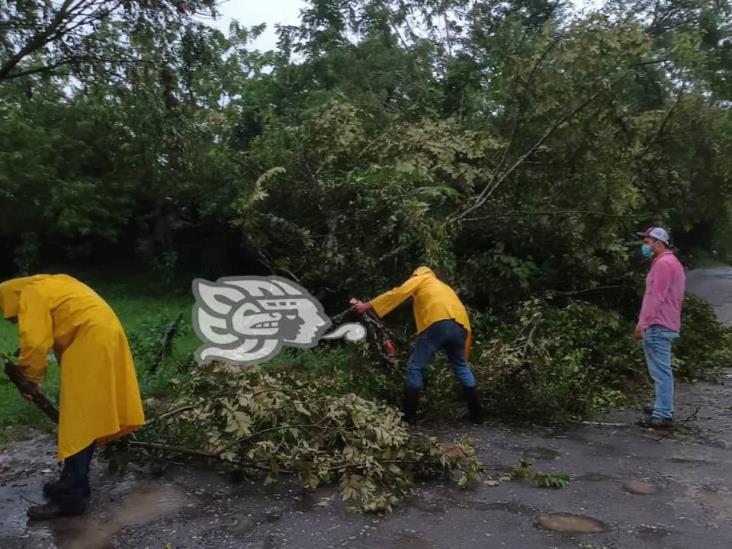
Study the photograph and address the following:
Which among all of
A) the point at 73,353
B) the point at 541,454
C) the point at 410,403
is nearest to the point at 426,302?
the point at 410,403

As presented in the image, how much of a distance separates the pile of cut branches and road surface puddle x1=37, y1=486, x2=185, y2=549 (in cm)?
33

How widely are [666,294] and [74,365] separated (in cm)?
421

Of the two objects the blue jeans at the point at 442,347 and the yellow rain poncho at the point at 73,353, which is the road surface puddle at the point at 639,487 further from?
the yellow rain poncho at the point at 73,353

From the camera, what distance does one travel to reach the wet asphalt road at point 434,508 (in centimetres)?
358

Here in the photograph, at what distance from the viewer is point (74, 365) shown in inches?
150

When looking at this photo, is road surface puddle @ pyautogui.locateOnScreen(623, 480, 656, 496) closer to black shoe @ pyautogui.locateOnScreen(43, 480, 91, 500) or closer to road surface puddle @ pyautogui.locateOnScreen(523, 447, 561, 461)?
road surface puddle @ pyautogui.locateOnScreen(523, 447, 561, 461)

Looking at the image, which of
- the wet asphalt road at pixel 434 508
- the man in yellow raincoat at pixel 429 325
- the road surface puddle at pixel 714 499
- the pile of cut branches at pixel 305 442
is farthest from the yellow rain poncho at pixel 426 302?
the road surface puddle at pixel 714 499

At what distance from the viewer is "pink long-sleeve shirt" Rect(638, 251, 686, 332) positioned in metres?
5.51

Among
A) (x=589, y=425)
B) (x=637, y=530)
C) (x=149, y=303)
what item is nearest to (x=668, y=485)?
(x=637, y=530)

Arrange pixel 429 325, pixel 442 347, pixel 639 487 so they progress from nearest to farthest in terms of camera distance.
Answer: pixel 639 487 → pixel 429 325 → pixel 442 347

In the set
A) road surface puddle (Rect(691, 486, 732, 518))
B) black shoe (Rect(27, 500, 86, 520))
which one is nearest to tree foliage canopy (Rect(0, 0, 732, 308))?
road surface puddle (Rect(691, 486, 732, 518))

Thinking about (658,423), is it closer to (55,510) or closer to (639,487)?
(639,487)

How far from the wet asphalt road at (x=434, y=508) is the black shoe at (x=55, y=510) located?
0.05 metres

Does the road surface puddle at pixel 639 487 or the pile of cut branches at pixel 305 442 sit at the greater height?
the pile of cut branches at pixel 305 442
